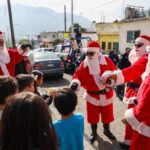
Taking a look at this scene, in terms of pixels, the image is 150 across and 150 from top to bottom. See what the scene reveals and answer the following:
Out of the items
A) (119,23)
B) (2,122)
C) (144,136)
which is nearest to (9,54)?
(144,136)

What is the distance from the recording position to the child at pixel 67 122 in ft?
9.48

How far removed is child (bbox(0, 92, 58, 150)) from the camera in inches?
68.3

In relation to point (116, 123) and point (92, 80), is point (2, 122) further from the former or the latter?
point (116, 123)

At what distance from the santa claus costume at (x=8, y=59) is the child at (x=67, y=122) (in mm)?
2034

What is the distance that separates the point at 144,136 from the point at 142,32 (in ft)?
70.2

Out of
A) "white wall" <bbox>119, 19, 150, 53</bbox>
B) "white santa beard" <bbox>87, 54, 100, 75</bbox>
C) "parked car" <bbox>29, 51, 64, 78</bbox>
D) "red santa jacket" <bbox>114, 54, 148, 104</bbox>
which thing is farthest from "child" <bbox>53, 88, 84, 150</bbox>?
"white wall" <bbox>119, 19, 150, 53</bbox>

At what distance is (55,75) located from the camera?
42.7 feet

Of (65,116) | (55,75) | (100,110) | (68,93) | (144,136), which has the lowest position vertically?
(55,75)

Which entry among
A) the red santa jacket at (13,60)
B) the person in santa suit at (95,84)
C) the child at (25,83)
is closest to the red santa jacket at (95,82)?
the person in santa suit at (95,84)

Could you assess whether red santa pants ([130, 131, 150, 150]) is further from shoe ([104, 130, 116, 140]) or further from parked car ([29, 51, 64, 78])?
parked car ([29, 51, 64, 78])

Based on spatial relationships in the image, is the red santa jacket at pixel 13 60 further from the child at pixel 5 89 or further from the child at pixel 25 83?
the child at pixel 5 89

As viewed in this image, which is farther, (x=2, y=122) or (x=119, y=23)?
(x=119, y=23)

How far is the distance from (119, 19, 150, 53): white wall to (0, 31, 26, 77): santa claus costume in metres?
19.0

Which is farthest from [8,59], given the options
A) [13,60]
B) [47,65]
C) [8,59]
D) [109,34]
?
[109,34]
